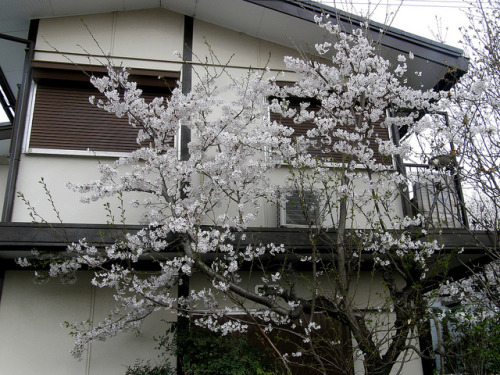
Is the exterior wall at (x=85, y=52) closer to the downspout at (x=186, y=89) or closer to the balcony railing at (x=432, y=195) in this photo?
the downspout at (x=186, y=89)

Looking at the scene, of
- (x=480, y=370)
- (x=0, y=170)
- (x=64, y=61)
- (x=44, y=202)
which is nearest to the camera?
(x=480, y=370)

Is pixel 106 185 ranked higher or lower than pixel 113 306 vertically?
higher

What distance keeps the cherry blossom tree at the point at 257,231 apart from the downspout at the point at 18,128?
3.54 ft

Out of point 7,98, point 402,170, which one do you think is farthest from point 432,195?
point 7,98

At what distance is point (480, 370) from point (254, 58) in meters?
5.30

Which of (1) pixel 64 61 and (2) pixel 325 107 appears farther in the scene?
(1) pixel 64 61

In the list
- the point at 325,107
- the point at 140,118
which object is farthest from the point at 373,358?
the point at 140,118

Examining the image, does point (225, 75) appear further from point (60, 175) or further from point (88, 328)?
point (88, 328)

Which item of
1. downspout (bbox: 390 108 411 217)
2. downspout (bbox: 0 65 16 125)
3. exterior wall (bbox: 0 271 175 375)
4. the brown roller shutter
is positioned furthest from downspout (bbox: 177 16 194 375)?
downspout (bbox: 0 65 16 125)

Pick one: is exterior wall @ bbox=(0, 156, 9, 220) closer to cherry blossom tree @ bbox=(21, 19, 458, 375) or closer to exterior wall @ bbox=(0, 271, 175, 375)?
exterior wall @ bbox=(0, 271, 175, 375)

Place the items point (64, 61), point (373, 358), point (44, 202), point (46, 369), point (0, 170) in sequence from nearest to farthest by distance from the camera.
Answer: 1. point (373, 358)
2. point (46, 369)
3. point (44, 202)
4. point (64, 61)
5. point (0, 170)

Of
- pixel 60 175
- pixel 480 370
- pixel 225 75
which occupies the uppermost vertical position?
pixel 225 75

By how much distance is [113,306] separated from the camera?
19.2 ft

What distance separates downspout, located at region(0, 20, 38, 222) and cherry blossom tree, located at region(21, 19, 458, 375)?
3.54 feet
